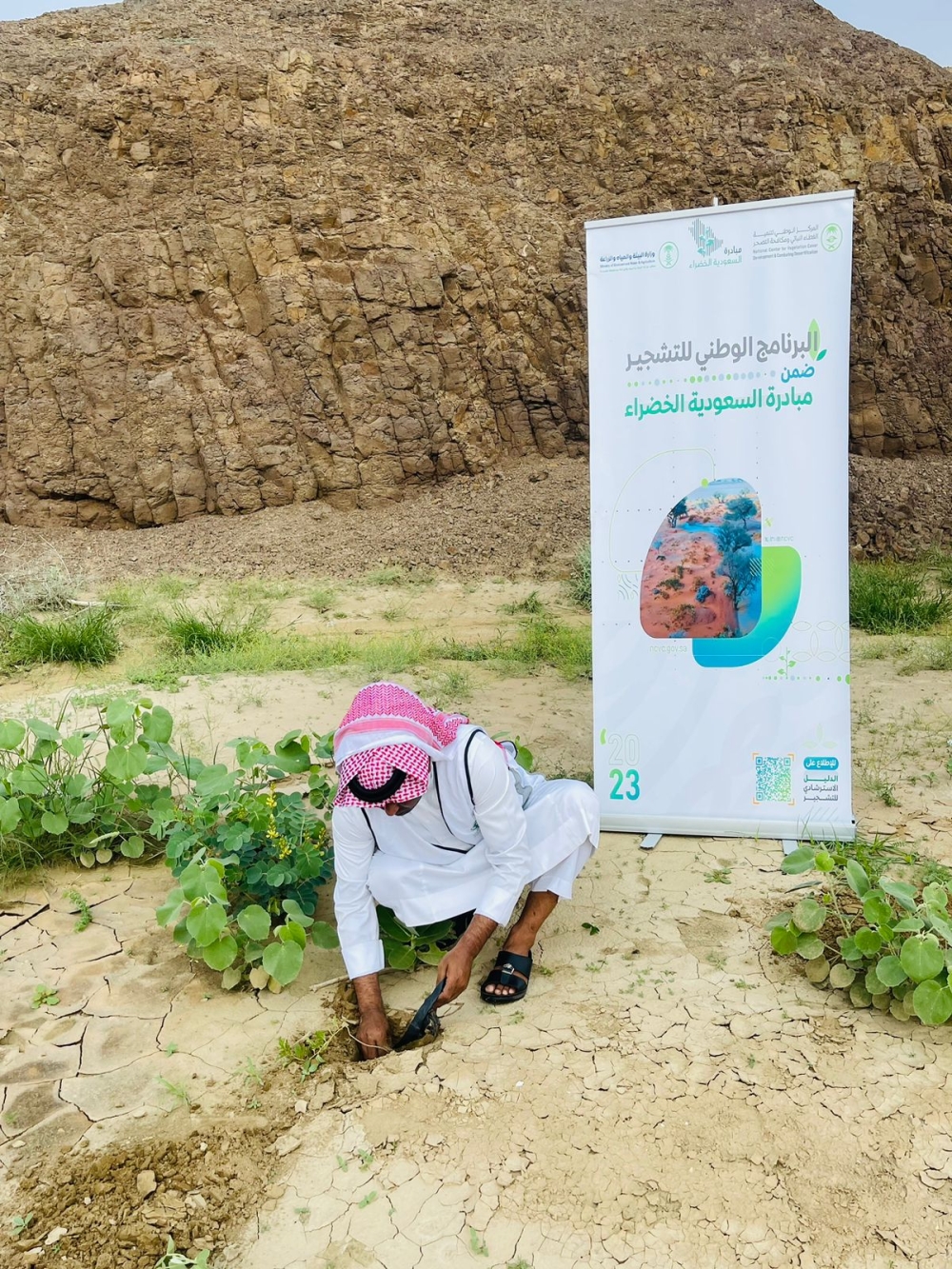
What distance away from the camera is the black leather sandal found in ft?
8.78

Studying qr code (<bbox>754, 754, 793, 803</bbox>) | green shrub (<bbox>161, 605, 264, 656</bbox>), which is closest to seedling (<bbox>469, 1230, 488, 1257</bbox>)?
qr code (<bbox>754, 754, 793, 803</bbox>)

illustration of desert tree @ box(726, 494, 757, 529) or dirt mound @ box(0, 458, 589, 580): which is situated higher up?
illustration of desert tree @ box(726, 494, 757, 529)

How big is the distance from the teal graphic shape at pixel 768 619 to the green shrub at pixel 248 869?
1446mm

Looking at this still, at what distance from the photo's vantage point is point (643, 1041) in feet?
8.14

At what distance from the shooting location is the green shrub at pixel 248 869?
2.71 m

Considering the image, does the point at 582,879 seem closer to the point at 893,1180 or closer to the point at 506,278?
the point at 893,1180

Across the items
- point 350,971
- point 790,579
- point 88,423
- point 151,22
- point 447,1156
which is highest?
point 151,22

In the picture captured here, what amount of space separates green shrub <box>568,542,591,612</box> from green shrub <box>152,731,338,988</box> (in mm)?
5156

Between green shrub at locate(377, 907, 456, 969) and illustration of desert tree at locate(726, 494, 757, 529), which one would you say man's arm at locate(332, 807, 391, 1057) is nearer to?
green shrub at locate(377, 907, 456, 969)

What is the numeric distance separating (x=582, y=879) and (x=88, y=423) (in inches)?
399

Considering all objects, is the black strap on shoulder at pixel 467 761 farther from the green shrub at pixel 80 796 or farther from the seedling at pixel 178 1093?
the green shrub at pixel 80 796

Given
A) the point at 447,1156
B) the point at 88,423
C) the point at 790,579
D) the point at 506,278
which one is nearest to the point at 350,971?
the point at 447,1156

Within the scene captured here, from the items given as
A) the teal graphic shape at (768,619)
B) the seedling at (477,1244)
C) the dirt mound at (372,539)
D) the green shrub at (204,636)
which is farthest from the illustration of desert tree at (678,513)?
the dirt mound at (372,539)

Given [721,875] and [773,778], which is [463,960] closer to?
[721,875]
